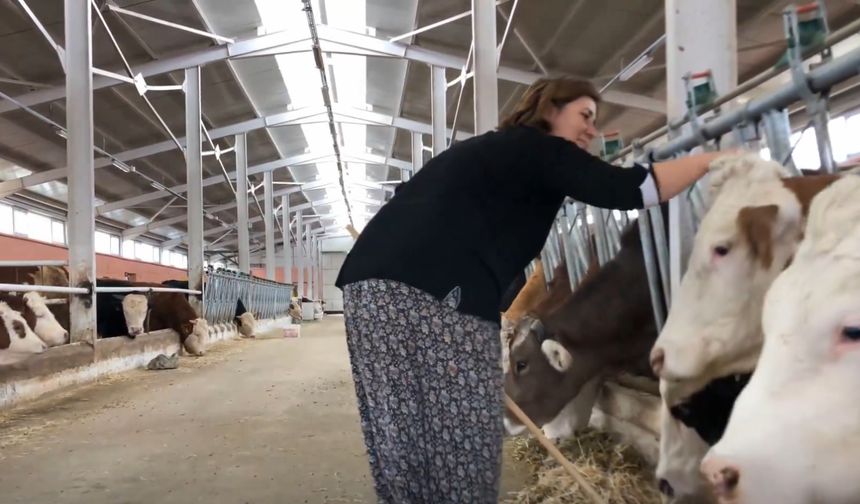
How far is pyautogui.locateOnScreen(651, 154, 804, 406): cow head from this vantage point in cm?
160

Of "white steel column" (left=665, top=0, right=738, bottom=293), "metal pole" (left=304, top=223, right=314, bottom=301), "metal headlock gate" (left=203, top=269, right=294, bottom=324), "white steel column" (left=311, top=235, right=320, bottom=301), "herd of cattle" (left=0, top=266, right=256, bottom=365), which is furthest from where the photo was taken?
"white steel column" (left=311, top=235, right=320, bottom=301)

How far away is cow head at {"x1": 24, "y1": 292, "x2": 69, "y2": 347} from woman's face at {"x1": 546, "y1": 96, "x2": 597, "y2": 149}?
5.86m

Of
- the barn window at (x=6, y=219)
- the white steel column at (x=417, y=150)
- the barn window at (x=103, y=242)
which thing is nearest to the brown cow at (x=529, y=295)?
the white steel column at (x=417, y=150)

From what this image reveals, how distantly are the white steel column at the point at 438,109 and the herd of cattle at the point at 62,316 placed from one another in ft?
13.6

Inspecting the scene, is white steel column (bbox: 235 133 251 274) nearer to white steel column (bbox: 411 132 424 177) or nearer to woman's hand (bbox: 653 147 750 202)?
white steel column (bbox: 411 132 424 177)

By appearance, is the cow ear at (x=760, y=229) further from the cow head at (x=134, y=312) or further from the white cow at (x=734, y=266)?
the cow head at (x=134, y=312)

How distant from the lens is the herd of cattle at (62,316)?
6008 millimetres

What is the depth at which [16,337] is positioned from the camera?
19.6ft

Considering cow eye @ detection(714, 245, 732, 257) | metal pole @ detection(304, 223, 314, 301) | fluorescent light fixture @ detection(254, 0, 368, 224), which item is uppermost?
fluorescent light fixture @ detection(254, 0, 368, 224)

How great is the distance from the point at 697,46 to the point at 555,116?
3.15 ft

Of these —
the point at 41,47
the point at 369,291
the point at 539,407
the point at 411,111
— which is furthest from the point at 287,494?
the point at 411,111

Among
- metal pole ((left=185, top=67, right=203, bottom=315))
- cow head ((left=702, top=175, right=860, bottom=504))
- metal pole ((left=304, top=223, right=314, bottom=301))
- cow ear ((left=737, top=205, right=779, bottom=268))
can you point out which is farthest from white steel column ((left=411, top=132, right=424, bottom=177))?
metal pole ((left=304, top=223, right=314, bottom=301))

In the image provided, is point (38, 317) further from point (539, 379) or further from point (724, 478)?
point (724, 478)

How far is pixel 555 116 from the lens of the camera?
184cm
